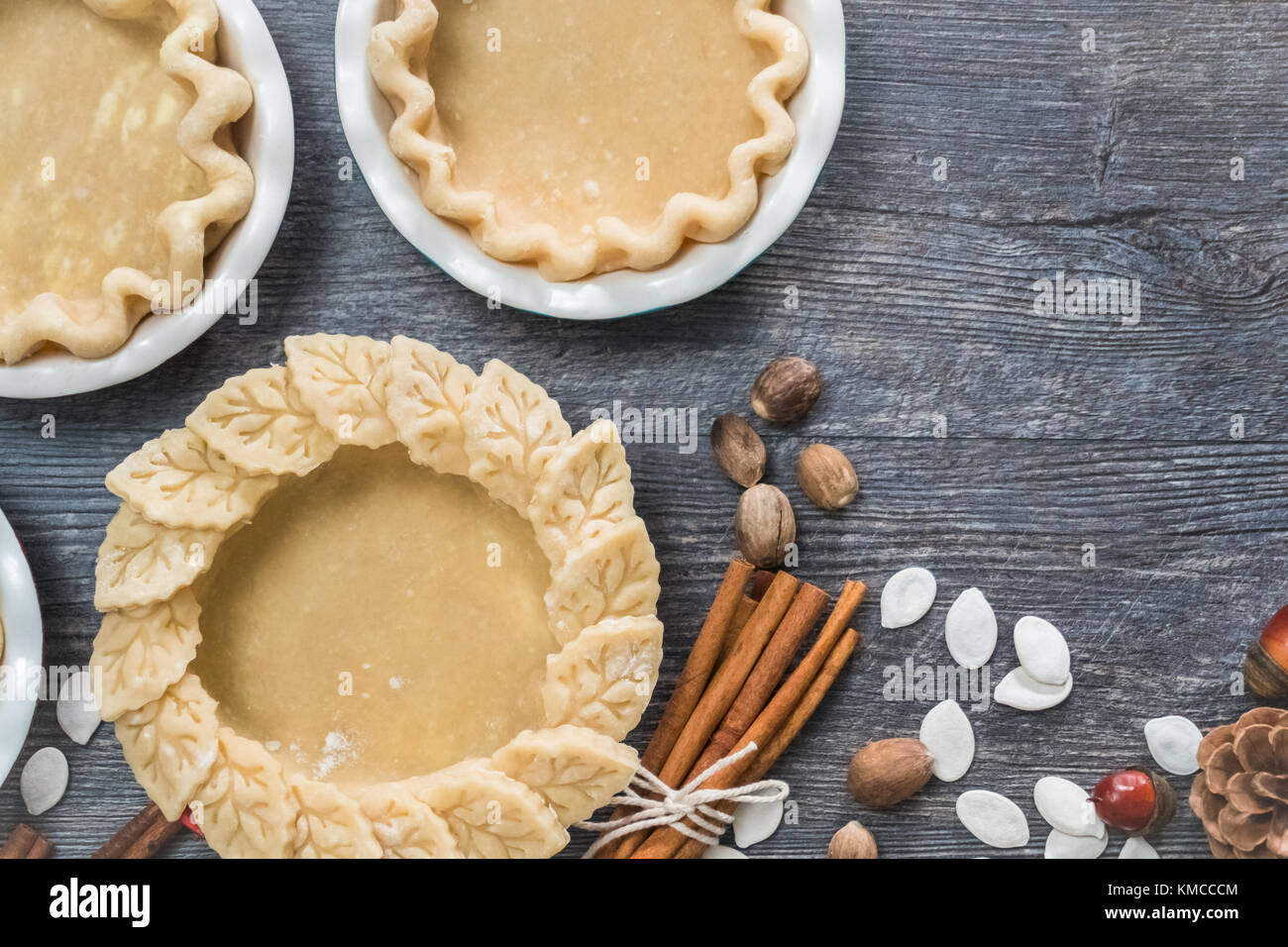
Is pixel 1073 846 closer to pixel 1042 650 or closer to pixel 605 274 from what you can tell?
pixel 1042 650

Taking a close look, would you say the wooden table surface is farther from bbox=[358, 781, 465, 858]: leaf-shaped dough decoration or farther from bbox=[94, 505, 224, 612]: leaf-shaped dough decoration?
bbox=[358, 781, 465, 858]: leaf-shaped dough decoration

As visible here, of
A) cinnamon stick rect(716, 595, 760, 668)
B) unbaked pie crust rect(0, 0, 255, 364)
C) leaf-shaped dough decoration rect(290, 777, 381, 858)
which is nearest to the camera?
leaf-shaped dough decoration rect(290, 777, 381, 858)

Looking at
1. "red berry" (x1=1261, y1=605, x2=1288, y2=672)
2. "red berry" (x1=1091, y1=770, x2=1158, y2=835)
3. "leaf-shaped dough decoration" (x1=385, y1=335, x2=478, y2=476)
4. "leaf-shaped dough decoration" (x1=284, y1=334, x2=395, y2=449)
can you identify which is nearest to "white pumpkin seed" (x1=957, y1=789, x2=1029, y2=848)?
Result: "red berry" (x1=1091, y1=770, x2=1158, y2=835)

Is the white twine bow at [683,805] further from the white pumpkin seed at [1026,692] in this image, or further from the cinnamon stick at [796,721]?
the white pumpkin seed at [1026,692]

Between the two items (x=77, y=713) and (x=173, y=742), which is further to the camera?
(x=77, y=713)

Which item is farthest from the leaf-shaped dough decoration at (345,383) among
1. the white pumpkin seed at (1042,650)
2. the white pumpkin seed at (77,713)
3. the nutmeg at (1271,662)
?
the nutmeg at (1271,662)

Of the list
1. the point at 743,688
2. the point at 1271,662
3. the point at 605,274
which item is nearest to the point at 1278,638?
the point at 1271,662
